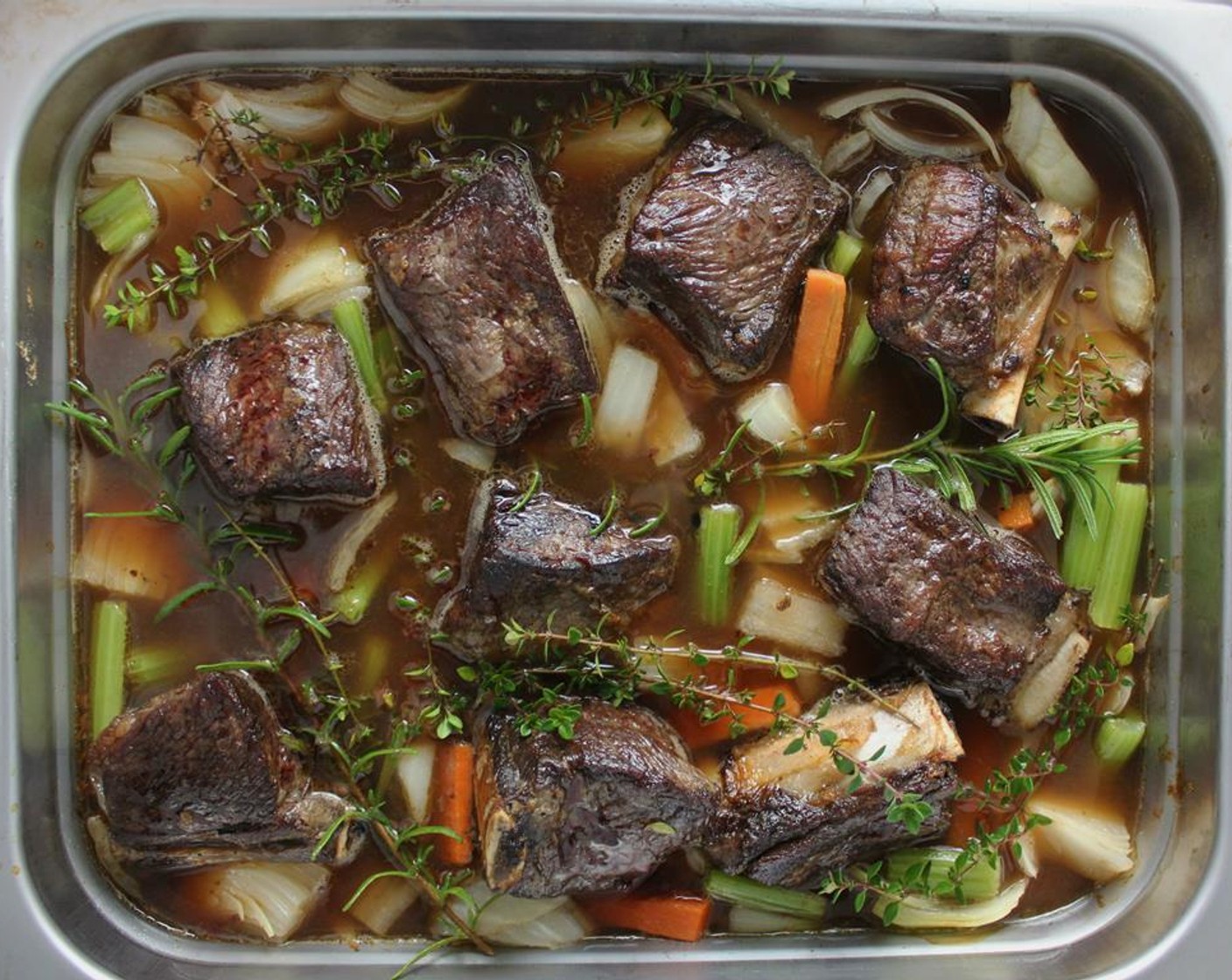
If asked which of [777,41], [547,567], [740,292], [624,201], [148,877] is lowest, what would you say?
[148,877]

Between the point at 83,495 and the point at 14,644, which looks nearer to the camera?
the point at 14,644

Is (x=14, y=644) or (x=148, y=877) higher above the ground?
(x=14, y=644)

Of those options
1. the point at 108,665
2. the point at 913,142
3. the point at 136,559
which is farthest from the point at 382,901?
the point at 913,142

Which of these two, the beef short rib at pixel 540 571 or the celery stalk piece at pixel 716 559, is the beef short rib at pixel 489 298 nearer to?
the beef short rib at pixel 540 571

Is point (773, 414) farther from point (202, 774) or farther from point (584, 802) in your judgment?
point (202, 774)

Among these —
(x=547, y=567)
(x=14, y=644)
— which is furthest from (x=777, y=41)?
(x=14, y=644)

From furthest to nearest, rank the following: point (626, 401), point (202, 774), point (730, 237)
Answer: point (626, 401) → point (730, 237) → point (202, 774)

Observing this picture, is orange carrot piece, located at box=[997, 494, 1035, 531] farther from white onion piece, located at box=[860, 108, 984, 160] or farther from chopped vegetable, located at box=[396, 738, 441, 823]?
chopped vegetable, located at box=[396, 738, 441, 823]

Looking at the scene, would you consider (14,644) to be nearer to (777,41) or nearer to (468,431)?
(468,431)
